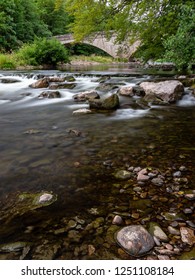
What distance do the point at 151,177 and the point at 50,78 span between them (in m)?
8.98

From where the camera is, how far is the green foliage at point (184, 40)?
6.11 metres

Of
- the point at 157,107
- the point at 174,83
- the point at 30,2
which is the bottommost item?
the point at 157,107

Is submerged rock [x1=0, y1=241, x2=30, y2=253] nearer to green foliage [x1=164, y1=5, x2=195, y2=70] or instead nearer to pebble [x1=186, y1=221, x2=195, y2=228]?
pebble [x1=186, y1=221, x2=195, y2=228]

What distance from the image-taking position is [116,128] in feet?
14.7

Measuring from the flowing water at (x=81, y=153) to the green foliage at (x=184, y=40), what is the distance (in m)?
1.51

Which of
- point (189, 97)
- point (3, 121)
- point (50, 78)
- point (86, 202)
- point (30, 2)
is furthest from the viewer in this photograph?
point (30, 2)

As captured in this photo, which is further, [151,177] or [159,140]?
[159,140]

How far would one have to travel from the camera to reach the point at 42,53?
2092cm

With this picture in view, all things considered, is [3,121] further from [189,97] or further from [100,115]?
[189,97]

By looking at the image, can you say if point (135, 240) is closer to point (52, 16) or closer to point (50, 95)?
point (50, 95)

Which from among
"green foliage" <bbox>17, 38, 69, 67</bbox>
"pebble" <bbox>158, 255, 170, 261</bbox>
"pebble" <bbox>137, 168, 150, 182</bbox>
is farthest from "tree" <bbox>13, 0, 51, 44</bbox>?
"pebble" <bbox>158, 255, 170, 261</bbox>

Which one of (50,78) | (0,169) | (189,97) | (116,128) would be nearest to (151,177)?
(0,169)

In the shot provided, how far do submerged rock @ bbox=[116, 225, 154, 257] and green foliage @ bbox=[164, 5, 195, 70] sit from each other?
5.75 metres

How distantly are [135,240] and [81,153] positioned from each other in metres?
1.74
